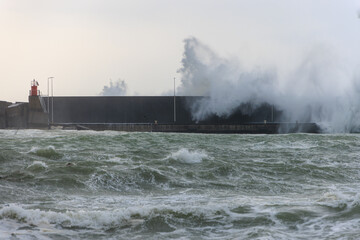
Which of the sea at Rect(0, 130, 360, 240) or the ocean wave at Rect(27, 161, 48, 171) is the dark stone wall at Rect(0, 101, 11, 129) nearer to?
the sea at Rect(0, 130, 360, 240)

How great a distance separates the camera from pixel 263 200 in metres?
9.30

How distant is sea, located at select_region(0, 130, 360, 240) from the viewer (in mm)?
7255

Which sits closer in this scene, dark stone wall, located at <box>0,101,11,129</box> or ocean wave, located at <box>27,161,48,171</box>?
ocean wave, located at <box>27,161,48,171</box>

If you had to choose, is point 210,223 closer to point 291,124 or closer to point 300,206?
point 300,206

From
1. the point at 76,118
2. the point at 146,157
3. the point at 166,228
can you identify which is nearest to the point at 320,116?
the point at 76,118

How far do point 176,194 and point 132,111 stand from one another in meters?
33.6

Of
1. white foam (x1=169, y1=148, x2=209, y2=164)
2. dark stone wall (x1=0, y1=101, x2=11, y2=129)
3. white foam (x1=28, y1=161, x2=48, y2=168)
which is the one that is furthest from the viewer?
dark stone wall (x1=0, y1=101, x2=11, y2=129)

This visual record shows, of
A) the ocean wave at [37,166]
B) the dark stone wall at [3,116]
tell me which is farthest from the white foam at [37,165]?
the dark stone wall at [3,116]

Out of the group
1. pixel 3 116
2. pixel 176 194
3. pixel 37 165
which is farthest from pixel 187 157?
pixel 3 116

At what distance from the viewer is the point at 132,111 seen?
142 ft

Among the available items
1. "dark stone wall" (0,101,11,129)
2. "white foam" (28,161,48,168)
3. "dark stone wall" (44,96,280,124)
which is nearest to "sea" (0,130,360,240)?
"white foam" (28,161,48,168)

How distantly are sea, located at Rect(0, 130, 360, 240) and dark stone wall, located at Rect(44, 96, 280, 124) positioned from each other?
83.8 feet

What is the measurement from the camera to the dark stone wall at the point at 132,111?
142 ft

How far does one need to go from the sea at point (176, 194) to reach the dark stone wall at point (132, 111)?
2555 cm
